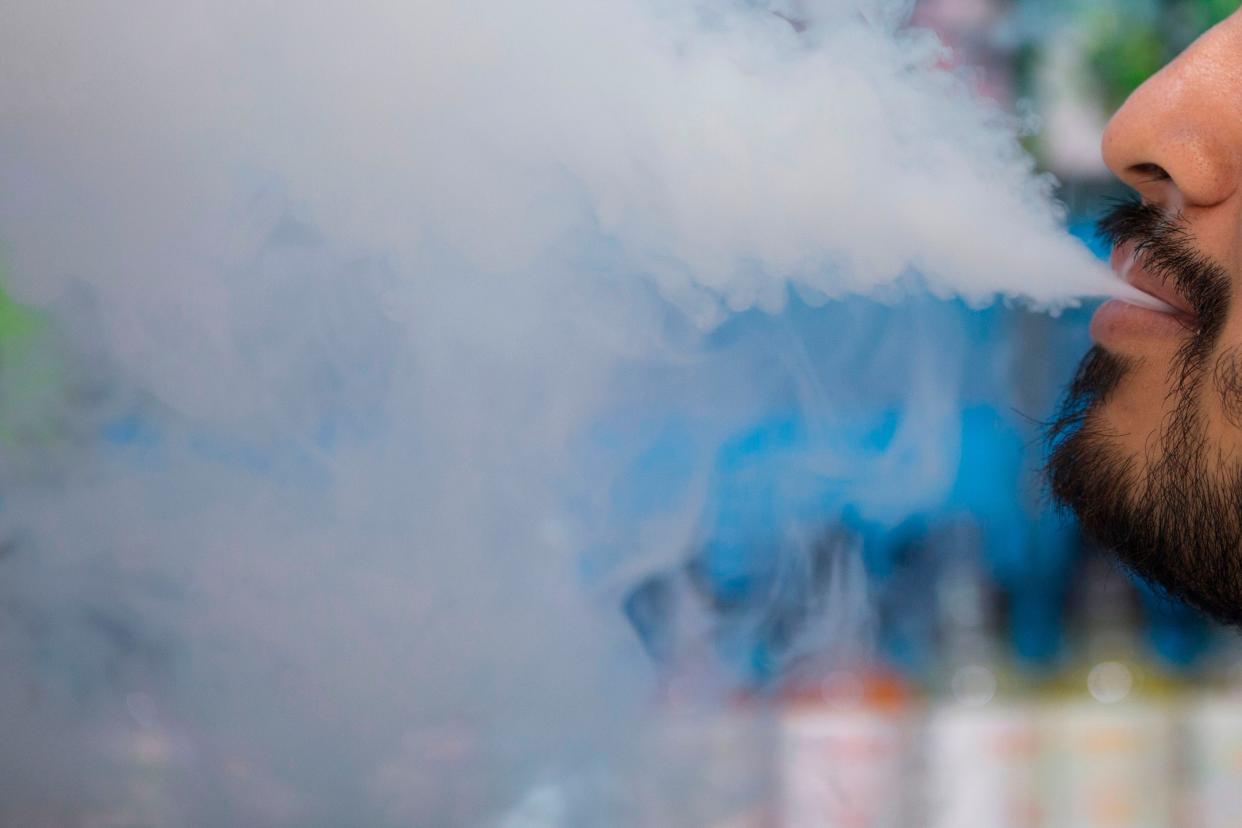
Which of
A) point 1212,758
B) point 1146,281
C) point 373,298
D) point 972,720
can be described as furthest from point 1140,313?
point 1212,758

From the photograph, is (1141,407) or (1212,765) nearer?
(1141,407)

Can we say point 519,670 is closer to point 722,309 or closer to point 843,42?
point 722,309

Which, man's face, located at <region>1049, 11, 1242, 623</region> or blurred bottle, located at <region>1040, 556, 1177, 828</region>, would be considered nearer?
man's face, located at <region>1049, 11, 1242, 623</region>

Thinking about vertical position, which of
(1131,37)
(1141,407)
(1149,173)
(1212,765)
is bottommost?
(1212,765)

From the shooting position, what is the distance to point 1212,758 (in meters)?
1.16

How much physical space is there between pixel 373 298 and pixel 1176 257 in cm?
50

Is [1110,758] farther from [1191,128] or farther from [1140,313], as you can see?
[1191,128]

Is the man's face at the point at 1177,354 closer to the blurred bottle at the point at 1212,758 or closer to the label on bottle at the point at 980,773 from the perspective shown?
the label on bottle at the point at 980,773

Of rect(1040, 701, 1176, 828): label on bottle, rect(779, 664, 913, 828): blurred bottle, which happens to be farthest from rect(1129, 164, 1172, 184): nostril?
rect(1040, 701, 1176, 828): label on bottle

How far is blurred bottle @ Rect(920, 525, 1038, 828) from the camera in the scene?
1.10m

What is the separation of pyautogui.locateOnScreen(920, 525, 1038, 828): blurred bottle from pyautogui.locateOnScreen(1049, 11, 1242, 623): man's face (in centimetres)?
47

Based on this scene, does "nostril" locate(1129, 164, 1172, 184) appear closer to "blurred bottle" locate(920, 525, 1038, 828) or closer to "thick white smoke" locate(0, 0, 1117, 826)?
"thick white smoke" locate(0, 0, 1117, 826)

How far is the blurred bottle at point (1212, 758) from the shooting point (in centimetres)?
114

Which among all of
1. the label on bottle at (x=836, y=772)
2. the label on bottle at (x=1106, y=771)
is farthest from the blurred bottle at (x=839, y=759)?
the label on bottle at (x=1106, y=771)
